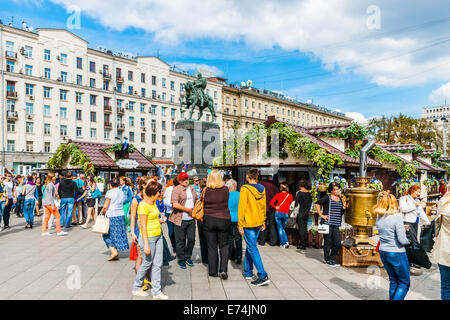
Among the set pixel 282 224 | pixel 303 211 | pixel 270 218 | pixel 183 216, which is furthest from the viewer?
pixel 270 218

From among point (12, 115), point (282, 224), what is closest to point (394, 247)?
point (282, 224)

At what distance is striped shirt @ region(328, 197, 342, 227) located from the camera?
23.4 feet

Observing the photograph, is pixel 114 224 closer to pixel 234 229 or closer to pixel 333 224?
pixel 234 229

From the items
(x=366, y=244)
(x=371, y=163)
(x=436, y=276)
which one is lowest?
(x=436, y=276)

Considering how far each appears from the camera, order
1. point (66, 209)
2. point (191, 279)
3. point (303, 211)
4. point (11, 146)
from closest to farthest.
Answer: point (191, 279) → point (303, 211) → point (66, 209) → point (11, 146)

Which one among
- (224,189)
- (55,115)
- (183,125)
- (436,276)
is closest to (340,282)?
(436,276)

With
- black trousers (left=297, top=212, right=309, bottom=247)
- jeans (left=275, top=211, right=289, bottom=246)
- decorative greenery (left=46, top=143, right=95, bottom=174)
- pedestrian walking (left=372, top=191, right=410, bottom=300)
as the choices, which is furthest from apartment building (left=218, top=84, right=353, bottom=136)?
pedestrian walking (left=372, top=191, right=410, bottom=300)

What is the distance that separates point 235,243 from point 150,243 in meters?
2.72

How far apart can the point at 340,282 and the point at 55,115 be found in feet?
167

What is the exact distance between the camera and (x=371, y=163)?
428 inches

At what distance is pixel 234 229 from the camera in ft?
23.6

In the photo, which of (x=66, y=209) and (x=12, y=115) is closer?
(x=66, y=209)
